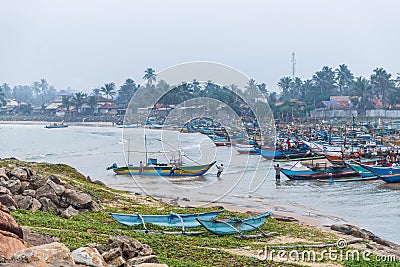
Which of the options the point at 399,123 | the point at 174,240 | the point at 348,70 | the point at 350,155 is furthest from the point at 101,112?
the point at 174,240

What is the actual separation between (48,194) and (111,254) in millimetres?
5885

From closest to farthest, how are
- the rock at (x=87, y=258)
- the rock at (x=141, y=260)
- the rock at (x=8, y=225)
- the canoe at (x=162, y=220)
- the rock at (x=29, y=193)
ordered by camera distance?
the rock at (x=87, y=258) → the rock at (x=8, y=225) → the rock at (x=141, y=260) → the canoe at (x=162, y=220) → the rock at (x=29, y=193)

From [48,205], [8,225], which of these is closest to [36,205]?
[48,205]

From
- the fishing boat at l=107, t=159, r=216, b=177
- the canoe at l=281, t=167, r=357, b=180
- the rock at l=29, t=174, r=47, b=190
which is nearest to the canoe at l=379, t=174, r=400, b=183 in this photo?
the canoe at l=281, t=167, r=357, b=180

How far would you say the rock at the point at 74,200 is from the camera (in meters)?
13.3

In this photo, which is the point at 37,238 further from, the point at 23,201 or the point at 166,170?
the point at 166,170

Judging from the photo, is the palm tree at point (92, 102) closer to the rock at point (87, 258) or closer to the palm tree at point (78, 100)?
the palm tree at point (78, 100)

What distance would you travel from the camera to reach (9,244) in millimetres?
6938

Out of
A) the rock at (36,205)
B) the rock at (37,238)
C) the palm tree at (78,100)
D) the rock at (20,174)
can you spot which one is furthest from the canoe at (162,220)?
the palm tree at (78,100)

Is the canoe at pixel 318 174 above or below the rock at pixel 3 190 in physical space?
below

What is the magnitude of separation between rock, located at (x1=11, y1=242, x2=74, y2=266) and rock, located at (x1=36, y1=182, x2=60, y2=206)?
712cm

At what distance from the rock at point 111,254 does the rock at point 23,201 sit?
5213mm

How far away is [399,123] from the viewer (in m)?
71.6

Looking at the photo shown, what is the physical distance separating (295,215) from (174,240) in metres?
10.1
